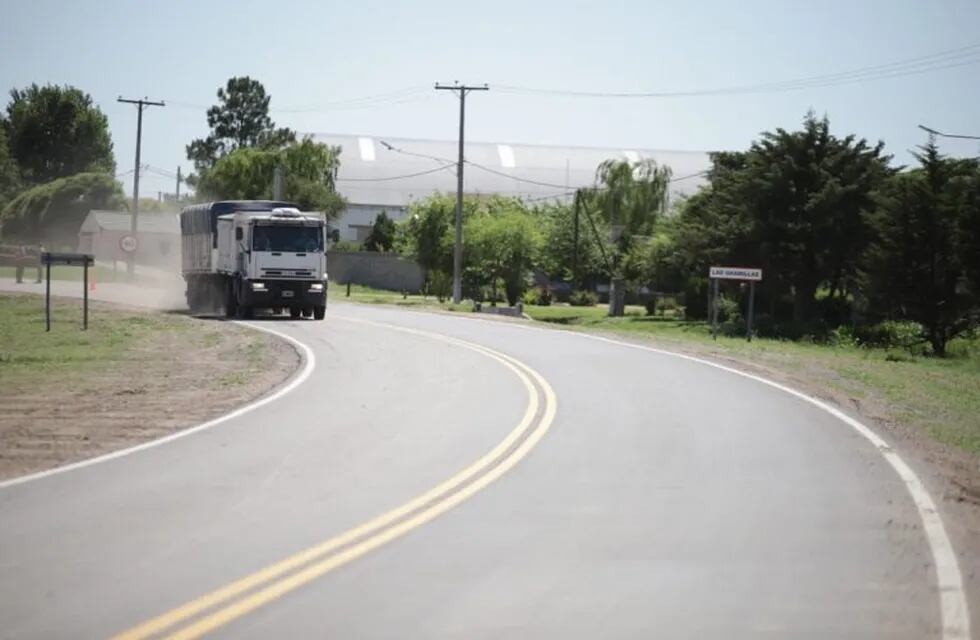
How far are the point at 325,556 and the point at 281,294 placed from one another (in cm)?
3112

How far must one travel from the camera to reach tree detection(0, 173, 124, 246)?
383 ft

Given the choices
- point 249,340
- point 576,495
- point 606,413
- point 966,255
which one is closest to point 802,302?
point 966,255

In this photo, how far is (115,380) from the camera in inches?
809

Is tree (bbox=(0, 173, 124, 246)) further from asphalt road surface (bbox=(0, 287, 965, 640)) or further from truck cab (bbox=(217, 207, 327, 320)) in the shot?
asphalt road surface (bbox=(0, 287, 965, 640))

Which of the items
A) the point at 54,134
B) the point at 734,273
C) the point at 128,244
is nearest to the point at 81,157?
the point at 54,134

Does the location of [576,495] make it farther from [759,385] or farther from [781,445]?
[759,385]

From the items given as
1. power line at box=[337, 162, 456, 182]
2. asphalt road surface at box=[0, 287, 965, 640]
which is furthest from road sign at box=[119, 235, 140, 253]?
power line at box=[337, 162, 456, 182]

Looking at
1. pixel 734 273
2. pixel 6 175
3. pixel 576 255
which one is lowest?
pixel 734 273

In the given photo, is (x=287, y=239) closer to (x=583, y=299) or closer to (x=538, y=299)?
(x=538, y=299)

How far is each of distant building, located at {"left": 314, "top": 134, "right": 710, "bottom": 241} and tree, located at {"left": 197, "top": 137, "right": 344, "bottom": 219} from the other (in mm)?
15653

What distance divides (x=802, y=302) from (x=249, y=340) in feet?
91.6

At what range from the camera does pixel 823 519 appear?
988cm

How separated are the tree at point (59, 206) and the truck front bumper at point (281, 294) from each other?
84370 mm

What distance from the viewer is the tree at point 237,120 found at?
131 m
